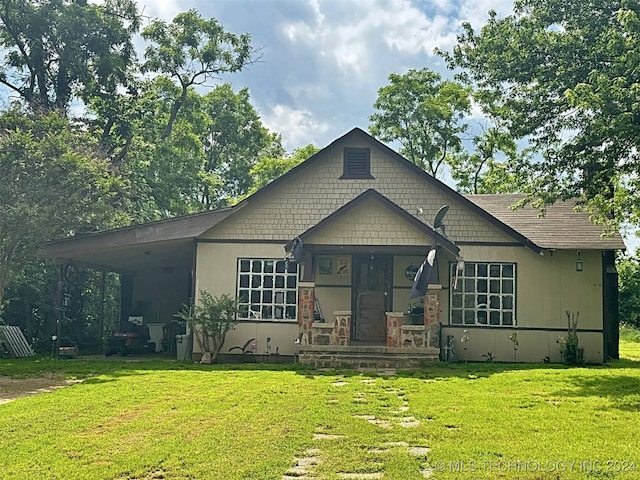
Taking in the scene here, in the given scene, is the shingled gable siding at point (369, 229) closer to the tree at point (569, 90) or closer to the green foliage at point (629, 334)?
the tree at point (569, 90)

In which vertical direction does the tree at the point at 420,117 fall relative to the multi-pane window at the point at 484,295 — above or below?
above

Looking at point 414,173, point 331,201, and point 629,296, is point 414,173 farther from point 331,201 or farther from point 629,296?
point 629,296

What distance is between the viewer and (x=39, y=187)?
→ 14961 millimetres

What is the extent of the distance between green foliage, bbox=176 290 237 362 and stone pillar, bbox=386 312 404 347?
348cm

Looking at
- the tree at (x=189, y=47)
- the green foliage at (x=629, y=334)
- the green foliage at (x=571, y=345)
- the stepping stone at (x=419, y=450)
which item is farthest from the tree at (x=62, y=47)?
the green foliage at (x=629, y=334)

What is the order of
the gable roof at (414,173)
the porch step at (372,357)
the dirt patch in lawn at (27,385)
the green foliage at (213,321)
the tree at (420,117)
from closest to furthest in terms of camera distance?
the dirt patch in lawn at (27,385)
the porch step at (372,357)
the green foliage at (213,321)
the gable roof at (414,173)
the tree at (420,117)

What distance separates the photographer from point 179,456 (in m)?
5.80

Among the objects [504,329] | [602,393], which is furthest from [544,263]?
[602,393]

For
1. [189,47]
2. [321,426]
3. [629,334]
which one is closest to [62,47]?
[189,47]

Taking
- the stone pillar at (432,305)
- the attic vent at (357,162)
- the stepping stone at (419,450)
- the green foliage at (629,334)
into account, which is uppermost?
the attic vent at (357,162)

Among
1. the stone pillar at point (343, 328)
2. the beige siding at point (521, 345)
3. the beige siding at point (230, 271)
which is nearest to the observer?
the stone pillar at point (343, 328)

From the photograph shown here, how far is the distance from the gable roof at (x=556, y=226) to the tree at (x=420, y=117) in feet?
52.3

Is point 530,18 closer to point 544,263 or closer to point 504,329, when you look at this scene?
point 544,263

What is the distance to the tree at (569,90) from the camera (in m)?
10.9
